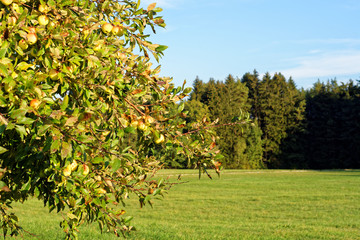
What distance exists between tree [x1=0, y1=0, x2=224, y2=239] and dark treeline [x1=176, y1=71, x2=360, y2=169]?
182 ft

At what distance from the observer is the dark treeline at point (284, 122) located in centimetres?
6109

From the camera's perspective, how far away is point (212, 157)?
3.42 metres

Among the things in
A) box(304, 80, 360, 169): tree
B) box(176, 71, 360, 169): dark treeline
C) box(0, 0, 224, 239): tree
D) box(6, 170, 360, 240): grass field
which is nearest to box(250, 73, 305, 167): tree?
box(176, 71, 360, 169): dark treeline

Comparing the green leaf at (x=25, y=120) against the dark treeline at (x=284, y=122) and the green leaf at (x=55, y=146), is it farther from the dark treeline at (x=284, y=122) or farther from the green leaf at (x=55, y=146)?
the dark treeline at (x=284, y=122)

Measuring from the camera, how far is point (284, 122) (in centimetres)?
6600

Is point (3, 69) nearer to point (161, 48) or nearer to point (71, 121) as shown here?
point (71, 121)

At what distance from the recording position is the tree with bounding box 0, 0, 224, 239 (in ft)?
7.96

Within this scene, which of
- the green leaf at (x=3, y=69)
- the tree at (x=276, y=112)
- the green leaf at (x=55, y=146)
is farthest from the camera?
the tree at (x=276, y=112)

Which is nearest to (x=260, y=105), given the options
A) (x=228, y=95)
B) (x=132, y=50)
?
(x=228, y=95)

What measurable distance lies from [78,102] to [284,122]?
6575 cm

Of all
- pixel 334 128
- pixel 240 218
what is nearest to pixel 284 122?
pixel 334 128

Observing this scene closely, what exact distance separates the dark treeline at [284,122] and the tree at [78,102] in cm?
5556

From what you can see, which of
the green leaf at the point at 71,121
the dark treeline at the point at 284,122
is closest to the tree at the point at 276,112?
the dark treeline at the point at 284,122

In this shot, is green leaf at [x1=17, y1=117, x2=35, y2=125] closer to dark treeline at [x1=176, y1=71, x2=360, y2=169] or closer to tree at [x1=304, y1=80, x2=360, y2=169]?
dark treeline at [x1=176, y1=71, x2=360, y2=169]
